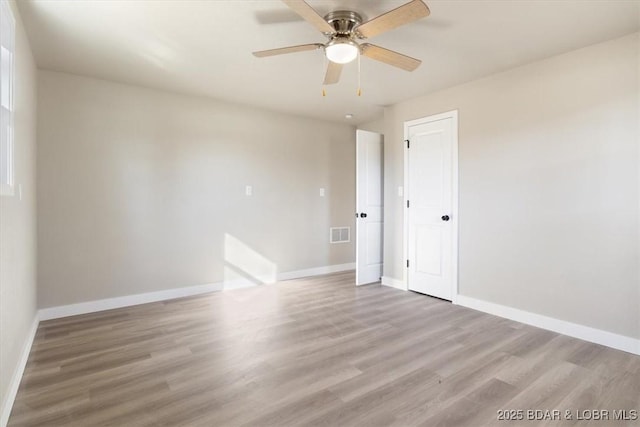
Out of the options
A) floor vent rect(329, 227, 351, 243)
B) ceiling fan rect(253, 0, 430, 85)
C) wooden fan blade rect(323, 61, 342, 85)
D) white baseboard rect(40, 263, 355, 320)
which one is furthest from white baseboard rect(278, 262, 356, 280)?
ceiling fan rect(253, 0, 430, 85)

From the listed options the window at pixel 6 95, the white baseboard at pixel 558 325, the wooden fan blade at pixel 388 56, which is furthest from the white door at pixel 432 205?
the window at pixel 6 95

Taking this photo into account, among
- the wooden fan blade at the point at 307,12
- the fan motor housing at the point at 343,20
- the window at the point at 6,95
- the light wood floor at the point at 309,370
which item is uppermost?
the fan motor housing at the point at 343,20

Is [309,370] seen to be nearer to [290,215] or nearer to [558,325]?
[558,325]

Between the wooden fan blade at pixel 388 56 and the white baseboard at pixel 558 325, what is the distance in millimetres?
2509

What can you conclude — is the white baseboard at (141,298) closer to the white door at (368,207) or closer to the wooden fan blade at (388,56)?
the white door at (368,207)

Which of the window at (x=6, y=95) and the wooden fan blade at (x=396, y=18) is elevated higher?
the wooden fan blade at (x=396, y=18)

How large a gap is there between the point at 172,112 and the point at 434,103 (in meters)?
3.14

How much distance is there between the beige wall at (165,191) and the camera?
3.32m

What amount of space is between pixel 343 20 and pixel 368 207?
2.72 m

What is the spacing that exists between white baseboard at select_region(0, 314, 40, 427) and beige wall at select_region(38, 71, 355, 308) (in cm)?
76

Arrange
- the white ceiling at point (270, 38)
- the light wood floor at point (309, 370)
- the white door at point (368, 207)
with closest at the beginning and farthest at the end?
the light wood floor at point (309, 370) → the white ceiling at point (270, 38) → the white door at point (368, 207)

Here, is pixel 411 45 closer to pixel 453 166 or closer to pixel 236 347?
pixel 453 166

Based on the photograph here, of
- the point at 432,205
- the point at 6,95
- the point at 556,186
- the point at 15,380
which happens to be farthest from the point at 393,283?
Answer: the point at 6,95

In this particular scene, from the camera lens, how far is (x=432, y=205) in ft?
13.1
